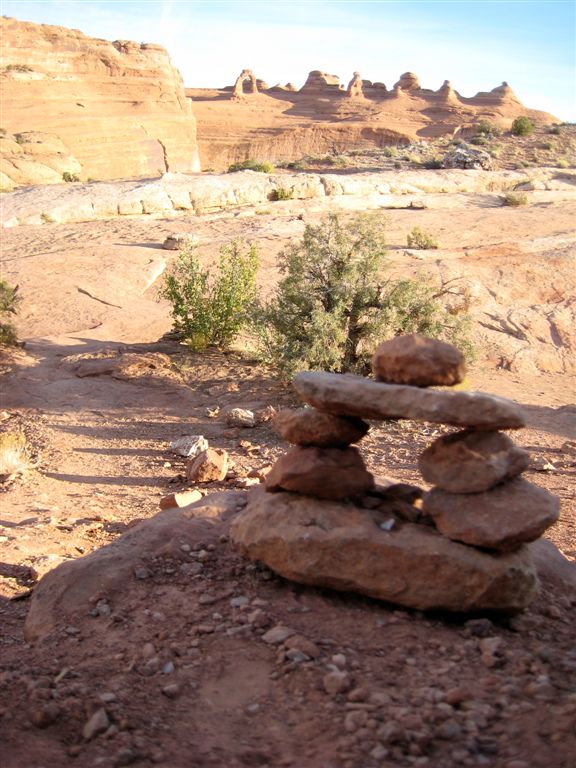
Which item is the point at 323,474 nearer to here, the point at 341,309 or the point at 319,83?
the point at 341,309

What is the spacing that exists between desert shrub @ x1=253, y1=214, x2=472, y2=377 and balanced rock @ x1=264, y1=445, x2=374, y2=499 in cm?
475

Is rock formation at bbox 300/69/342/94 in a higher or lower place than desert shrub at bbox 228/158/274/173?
higher

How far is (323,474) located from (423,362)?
854mm

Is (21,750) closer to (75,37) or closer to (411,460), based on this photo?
(411,460)

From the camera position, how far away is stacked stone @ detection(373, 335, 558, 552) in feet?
13.1

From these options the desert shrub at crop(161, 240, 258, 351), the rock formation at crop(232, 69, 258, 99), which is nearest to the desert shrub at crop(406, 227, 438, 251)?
the desert shrub at crop(161, 240, 258, 351)

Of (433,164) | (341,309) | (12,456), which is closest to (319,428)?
(12,456)

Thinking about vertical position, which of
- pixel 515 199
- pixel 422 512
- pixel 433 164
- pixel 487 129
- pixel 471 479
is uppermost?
pixel 487 129

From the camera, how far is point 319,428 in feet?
14.8

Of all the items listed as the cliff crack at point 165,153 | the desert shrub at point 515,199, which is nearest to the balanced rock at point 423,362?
the desert shrub at point 515,199

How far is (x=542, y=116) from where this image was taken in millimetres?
53938

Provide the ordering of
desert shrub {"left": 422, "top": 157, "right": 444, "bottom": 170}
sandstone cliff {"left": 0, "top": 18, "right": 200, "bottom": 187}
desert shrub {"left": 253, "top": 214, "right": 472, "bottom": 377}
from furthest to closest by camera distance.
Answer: sandstone cliff {"left": 0, "top": 18, "right": 200, "bottom": 187} < desert shrub {"left": 422, "top": 157, "right": 444, "bottom": 170} < desert shrub {"left": 253, "top": 214, "right": 472, "bottom": 377}

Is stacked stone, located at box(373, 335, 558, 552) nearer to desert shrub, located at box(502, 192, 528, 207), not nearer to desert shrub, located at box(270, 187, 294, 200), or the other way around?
desert shrub, located at box(270, 187, 294, 200)

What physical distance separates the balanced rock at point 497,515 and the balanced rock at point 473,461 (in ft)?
0.19
